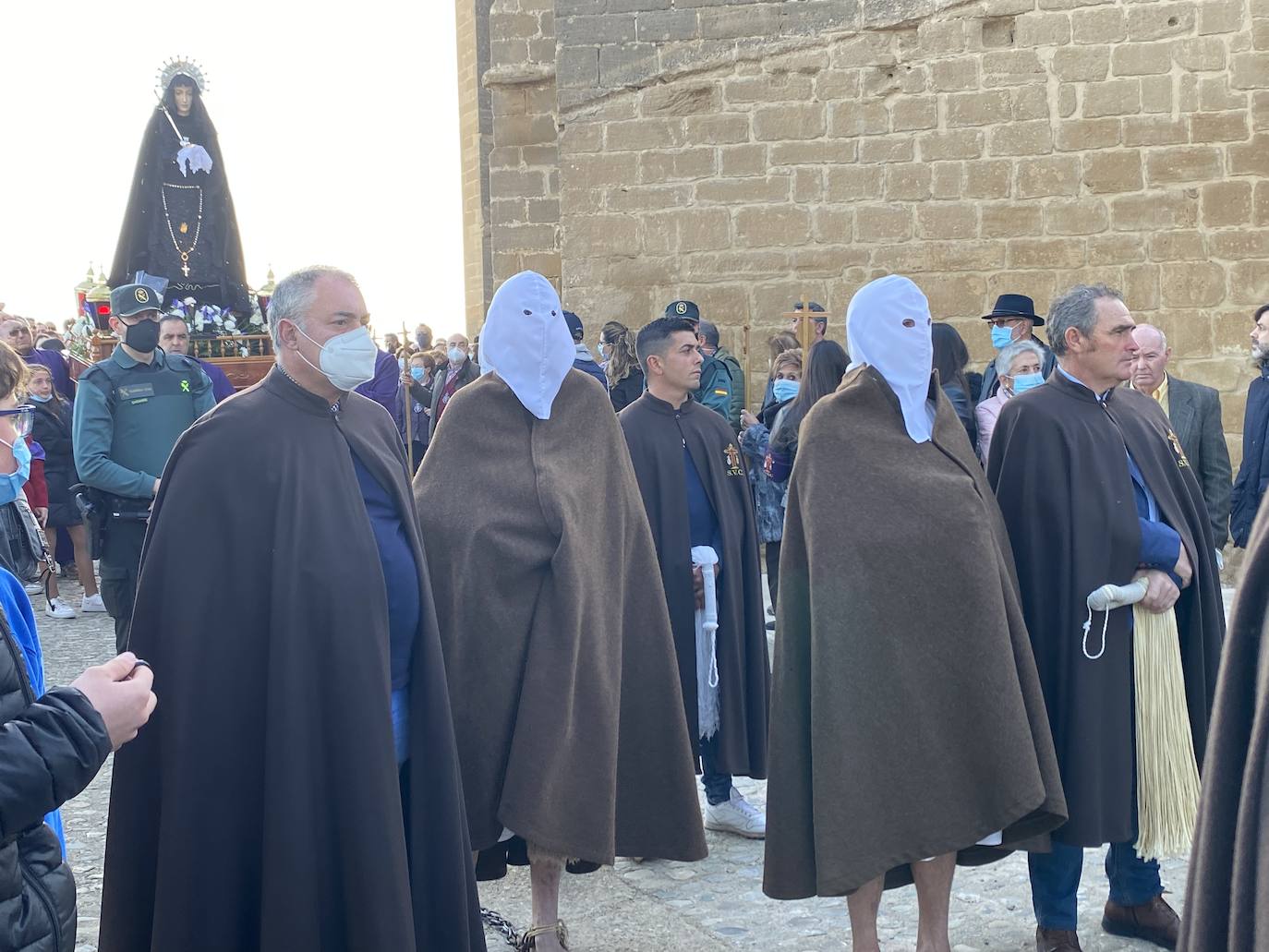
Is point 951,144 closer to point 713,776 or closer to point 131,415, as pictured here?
point 131,415

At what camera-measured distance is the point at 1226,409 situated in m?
11.6

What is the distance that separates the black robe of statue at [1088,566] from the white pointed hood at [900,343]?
398 mm

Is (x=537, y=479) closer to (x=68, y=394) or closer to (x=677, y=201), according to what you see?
(x=677, y=201)

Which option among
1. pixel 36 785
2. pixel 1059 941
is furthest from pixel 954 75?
pixel 36 785

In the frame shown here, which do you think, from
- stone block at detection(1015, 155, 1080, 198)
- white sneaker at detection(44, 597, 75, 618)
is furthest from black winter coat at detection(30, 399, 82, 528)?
stone block at detection(1015, 155, 1080, 198)

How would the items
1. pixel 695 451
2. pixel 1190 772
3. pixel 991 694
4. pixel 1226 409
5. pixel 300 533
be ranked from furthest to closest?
pixel 1226 409 < pixel 695 451 < pixel 1190 772 < pixel 991 694 < pixel 300 533

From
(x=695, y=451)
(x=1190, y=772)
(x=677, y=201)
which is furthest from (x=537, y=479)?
(x=677, y=201)

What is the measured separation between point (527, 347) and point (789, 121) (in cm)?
862

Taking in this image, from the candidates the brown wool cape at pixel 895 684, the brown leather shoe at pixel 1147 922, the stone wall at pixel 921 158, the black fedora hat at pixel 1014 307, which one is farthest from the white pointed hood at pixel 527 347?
the stone wall at pixel 921 158

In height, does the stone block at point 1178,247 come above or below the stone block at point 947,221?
below

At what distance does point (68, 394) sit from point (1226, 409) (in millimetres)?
10065

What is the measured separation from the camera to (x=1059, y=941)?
4285 mm

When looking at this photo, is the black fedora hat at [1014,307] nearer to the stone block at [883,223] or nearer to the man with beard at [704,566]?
the man with beard at [704,566]

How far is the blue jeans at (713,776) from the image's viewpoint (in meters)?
5.74
